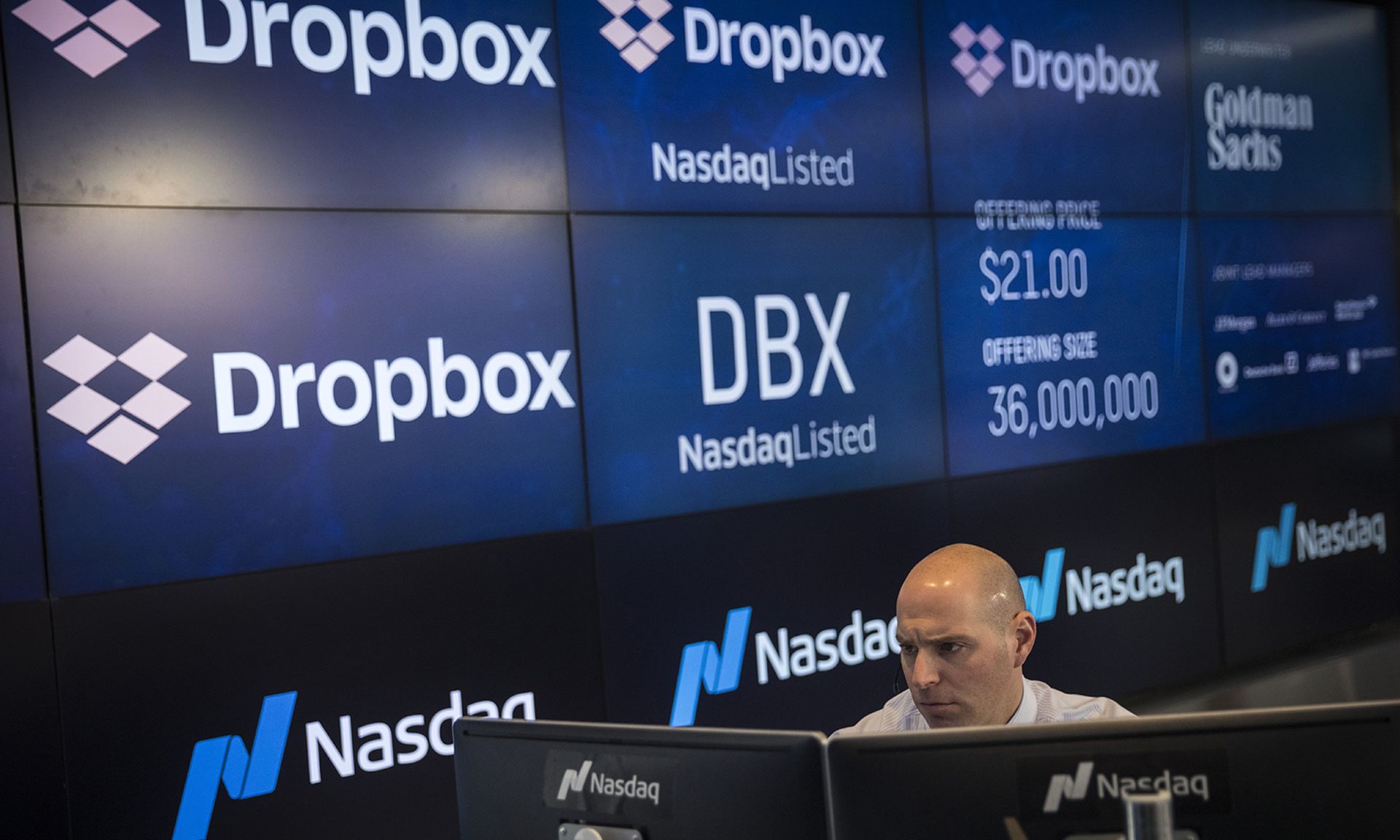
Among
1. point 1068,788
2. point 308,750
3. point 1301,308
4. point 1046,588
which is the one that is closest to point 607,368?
point 308,750

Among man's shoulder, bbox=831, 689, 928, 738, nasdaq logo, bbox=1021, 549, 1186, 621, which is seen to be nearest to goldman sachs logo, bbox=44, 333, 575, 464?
man's shoulder, bbox=831, 689, 928, 738

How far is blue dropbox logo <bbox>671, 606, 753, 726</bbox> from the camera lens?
3.71 meters

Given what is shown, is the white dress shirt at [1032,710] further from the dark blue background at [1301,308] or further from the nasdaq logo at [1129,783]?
the dark blue background at [1301,308]

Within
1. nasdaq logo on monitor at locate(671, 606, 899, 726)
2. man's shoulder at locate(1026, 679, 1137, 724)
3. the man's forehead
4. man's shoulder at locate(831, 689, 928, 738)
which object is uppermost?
the man's forehead

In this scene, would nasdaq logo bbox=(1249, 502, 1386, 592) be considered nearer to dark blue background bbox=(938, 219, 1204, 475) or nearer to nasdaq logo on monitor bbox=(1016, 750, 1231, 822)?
dark blue background bbox=(938, 219, 1204, 475)

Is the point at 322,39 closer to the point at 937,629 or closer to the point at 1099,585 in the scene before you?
the point at 937,629

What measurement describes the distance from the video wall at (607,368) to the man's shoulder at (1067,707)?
1597 mm

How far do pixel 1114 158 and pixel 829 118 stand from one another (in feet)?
4.52

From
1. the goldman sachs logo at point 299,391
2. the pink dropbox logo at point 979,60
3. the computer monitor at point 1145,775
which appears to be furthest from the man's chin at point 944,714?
the pink dropbox logo at point 979,60

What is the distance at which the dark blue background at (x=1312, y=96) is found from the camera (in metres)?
5.09

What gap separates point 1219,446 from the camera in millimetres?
5059

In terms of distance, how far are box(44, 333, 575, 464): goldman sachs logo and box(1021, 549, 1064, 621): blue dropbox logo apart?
6.29 ft

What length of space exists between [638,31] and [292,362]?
142 cm

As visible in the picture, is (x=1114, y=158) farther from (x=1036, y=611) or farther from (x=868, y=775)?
(x=868, y=775)
